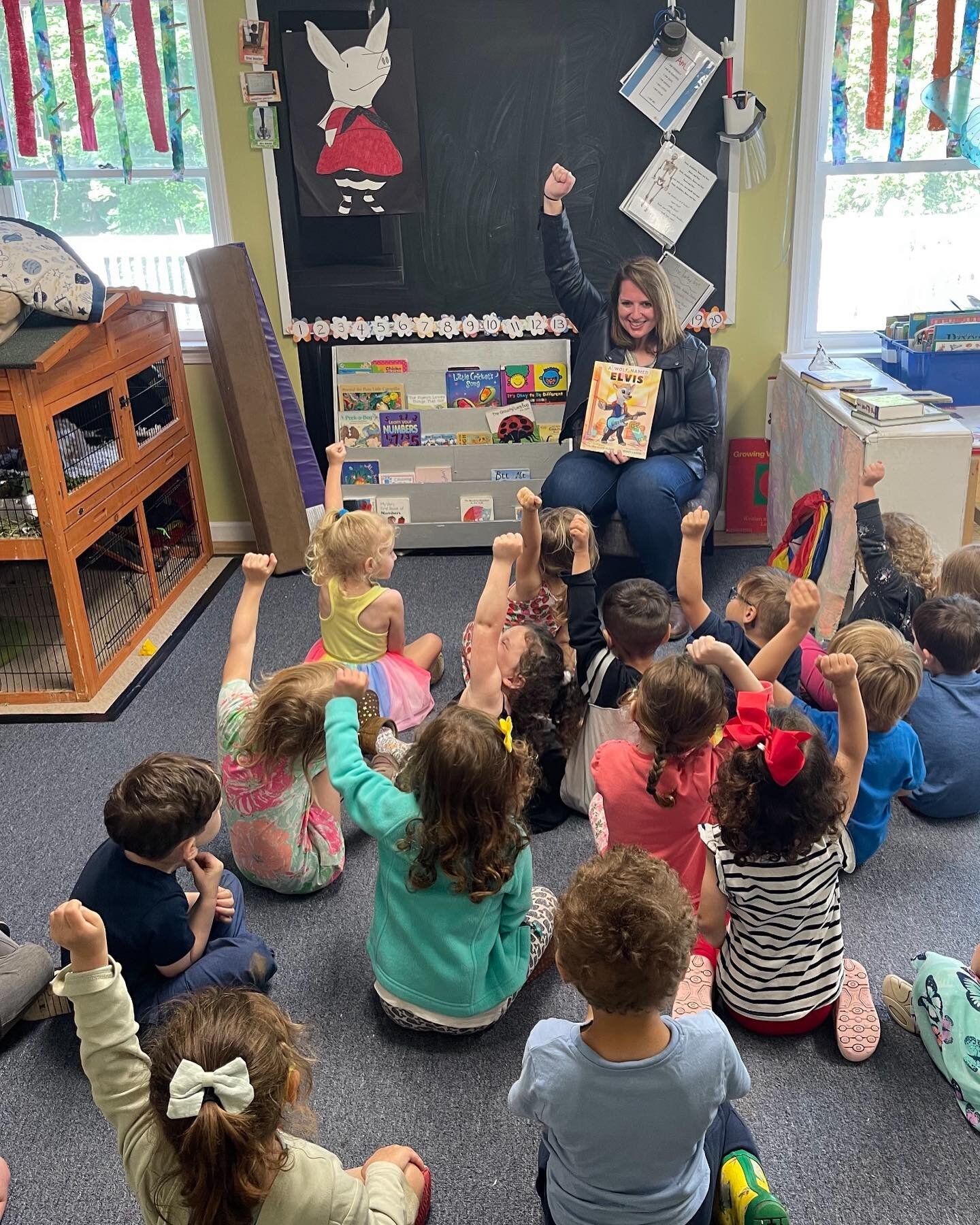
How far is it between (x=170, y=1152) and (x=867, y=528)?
2.21m

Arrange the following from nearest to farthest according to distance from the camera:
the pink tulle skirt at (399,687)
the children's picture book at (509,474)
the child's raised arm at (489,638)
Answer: the child's raised arm at (489,638) → the pink tulle skirt at (399,687) → the children's picture book at (509,474)

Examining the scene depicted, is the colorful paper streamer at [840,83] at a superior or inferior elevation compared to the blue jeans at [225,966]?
superior

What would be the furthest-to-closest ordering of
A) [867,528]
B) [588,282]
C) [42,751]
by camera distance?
1. [588,282]
2. [42,751]
3. [867,528]

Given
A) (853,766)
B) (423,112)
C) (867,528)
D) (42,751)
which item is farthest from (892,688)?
(423,112)

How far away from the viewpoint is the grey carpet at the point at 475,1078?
1.70 meters

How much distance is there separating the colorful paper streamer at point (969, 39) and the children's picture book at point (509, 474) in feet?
7.24

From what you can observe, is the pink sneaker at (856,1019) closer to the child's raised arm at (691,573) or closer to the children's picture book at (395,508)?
the child's raised arm at (691,573)

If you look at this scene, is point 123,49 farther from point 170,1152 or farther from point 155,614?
point 170,1152

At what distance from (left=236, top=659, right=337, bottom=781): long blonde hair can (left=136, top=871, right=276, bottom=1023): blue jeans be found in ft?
0.94

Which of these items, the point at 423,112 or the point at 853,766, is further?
the point at 423,112

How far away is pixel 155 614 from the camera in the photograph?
4.00 m

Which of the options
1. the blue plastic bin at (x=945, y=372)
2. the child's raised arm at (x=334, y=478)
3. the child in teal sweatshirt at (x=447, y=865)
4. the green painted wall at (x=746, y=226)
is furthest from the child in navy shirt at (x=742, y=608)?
the green painted wall at (x=746, y=226)

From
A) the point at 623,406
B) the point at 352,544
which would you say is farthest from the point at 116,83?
the point at 352,544

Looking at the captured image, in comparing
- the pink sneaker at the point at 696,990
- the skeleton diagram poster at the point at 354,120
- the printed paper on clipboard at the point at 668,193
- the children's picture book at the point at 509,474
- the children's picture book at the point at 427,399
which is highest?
the skeleton diagram poster at the point at 354,120
